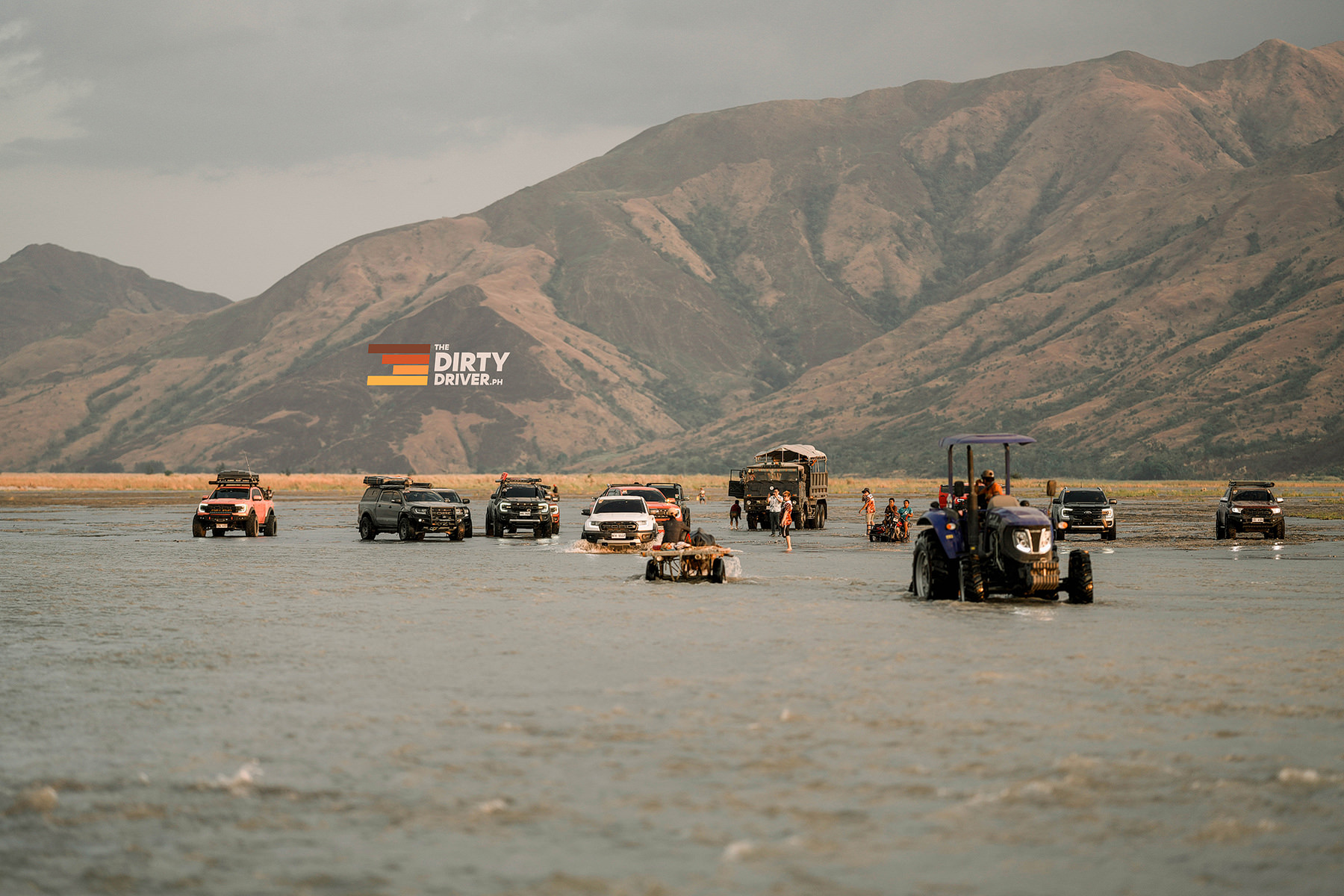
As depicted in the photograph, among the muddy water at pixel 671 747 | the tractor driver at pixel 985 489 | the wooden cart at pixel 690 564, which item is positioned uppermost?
the tractor driver at pixel 985 489

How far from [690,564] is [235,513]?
2278cm

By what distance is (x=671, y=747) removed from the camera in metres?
9.80

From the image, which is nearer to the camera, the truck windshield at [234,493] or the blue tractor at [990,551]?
the blue tractor at [990,551]

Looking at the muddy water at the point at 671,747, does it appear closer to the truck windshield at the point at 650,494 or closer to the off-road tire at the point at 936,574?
the off-road tire at the point at 936,574

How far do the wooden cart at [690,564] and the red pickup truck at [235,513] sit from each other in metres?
21.8

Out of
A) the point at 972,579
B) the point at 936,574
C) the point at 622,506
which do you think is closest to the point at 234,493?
the point at 622,506

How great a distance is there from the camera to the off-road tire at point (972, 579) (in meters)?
21.2

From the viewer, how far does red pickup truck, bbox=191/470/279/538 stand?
43500 millimetres

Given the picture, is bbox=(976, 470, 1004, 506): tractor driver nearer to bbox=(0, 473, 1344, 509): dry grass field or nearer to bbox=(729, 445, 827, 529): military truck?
bbox=(729, 445, 827, 529): military truck

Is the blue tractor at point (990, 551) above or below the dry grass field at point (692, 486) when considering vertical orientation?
below

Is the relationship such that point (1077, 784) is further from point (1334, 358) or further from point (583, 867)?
point (1334, 358)

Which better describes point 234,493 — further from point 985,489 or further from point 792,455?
point 985,489

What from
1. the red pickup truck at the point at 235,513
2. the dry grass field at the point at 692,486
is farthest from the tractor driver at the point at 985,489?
the dry grass field at the point at 692,486

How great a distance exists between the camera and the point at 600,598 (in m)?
22.1
